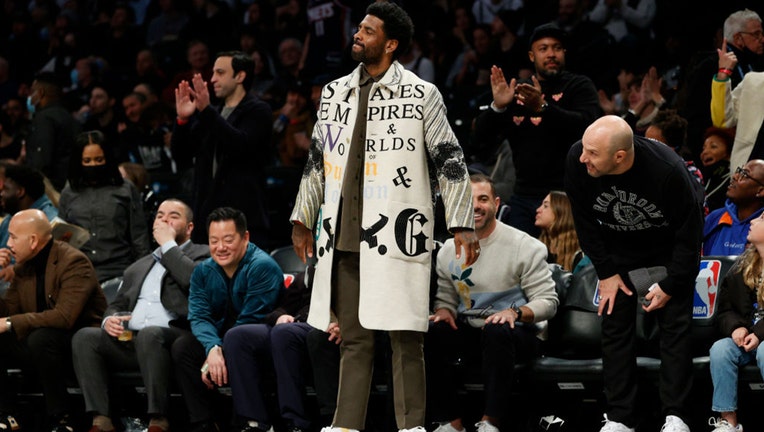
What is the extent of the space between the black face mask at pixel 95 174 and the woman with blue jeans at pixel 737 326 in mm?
4498

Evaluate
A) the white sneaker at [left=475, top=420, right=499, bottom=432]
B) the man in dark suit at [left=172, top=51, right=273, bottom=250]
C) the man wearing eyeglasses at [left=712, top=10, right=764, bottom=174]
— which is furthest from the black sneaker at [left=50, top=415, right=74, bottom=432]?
the man wearing eyeglasses at [left=712, top=10, right=764, bottom=174]

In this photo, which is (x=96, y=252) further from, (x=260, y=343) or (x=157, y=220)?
(x=260, y=343)

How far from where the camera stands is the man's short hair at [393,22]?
5211mm

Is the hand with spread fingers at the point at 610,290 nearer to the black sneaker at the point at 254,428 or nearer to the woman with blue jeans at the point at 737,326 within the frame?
the woman with blue jeans at the point at 737,326

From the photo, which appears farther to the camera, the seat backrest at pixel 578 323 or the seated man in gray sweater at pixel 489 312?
the seat backrest at pixel 578 323

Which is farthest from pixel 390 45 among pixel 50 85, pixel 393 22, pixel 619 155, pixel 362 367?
pixel 50 85

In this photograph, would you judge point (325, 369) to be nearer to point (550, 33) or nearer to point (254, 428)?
point (254, 428)

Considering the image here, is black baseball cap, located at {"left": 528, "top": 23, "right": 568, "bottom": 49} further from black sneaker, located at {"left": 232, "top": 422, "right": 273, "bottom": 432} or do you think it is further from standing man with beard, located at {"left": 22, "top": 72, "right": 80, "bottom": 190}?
standing man with beard, located at {"left": 22, "top": 72, "right": 80, "bottom": 190}

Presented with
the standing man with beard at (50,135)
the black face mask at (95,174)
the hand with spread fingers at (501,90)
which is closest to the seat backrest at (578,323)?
the hand with spread fingers at (501,90)

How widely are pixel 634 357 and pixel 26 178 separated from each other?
208 inches

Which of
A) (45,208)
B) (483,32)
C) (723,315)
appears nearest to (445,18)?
(483,32)

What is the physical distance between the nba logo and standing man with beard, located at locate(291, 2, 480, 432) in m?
1.69

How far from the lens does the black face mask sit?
8.38m

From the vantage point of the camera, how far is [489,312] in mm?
6176
